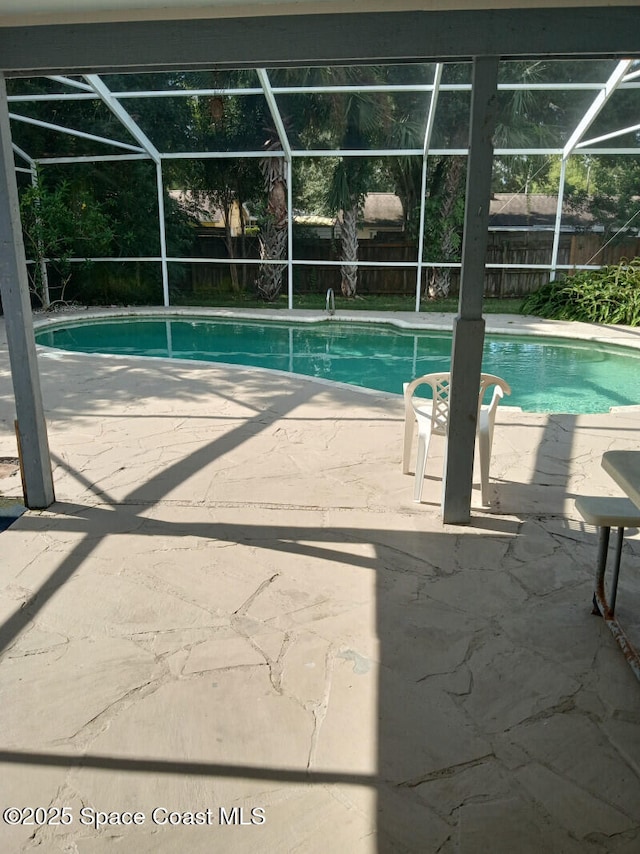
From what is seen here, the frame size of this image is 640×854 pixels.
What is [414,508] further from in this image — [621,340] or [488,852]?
[621,340]

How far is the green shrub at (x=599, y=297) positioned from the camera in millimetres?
11359

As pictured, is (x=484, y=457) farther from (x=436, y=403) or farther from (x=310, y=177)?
(x=310, y=177)

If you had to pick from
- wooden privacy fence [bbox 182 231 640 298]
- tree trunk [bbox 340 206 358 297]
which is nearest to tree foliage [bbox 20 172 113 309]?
wooden privacy fence [bbox 182 231 640 298]

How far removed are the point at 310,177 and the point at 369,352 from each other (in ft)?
24.3

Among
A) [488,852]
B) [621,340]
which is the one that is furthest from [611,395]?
[488,852]

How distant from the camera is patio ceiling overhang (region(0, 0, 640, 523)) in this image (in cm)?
281

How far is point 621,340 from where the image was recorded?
387 inches

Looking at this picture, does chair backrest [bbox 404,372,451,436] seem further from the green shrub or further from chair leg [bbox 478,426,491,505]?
the green shrub

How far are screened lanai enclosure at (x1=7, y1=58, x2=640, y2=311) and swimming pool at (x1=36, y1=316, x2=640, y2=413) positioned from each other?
4.84 ft

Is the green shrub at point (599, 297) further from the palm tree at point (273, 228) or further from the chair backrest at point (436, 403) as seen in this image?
the chair backrest at point (436, 403)

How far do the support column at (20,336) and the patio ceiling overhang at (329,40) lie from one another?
0.04 feet

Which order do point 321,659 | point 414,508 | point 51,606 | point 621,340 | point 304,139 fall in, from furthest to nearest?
point 304,139 < point 621,340 < point 414,508 < point 51,606 < point 321,659

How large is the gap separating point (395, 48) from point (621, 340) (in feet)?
26.7

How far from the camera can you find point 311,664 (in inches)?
93.2
